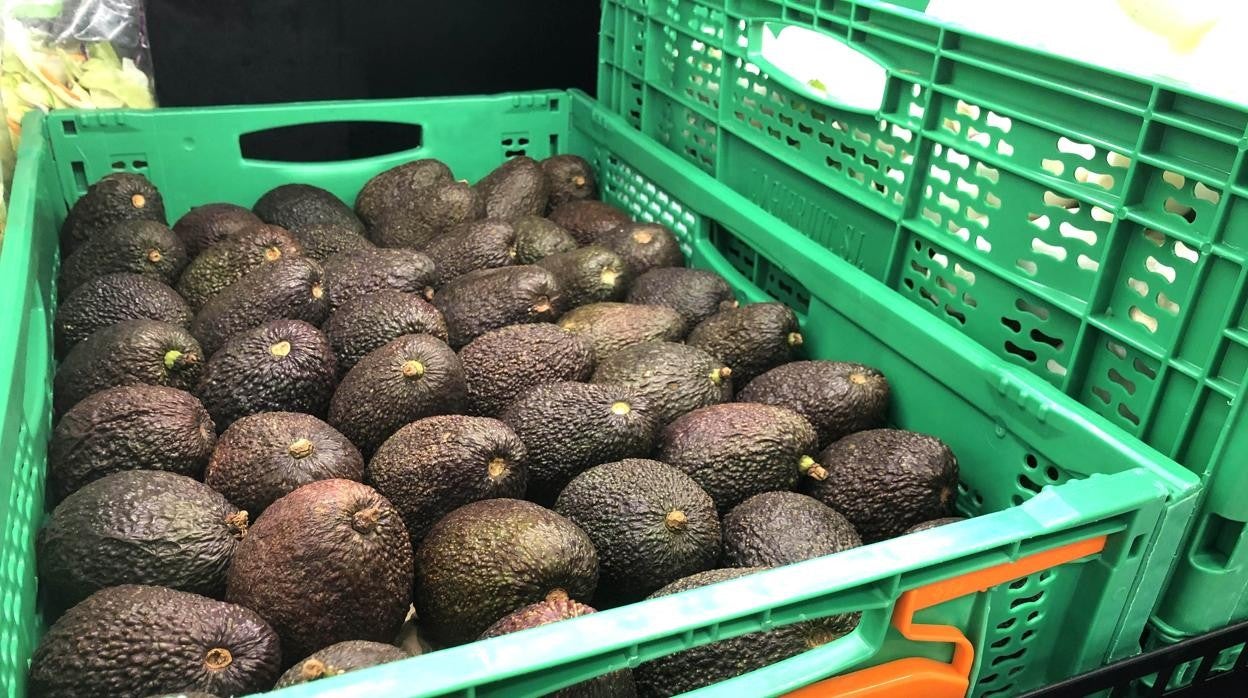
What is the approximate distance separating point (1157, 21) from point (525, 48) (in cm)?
220

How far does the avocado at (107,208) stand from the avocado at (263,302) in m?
0.44

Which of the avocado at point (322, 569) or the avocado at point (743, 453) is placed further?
the avocado at point (743, 453)

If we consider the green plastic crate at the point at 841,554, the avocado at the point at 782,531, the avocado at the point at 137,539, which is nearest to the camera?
the green plastic crate at the point at 841,554

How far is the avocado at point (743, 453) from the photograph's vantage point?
161 cm

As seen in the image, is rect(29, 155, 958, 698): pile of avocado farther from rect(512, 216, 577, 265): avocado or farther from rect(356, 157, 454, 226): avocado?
rect(356, 157, 454, 226): avocado

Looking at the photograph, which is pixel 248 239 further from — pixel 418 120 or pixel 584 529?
pixel 584 529

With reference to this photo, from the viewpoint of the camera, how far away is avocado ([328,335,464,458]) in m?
1.66

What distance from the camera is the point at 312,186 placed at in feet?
8.50

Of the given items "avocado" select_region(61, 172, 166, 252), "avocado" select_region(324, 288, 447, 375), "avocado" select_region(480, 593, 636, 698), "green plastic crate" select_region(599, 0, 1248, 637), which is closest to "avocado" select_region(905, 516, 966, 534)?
"green plastic crate" select_region(599, 0, 1248, 637)

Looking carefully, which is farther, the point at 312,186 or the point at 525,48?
the point at 525,48

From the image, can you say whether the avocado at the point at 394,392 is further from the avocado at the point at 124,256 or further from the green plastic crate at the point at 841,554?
the avocado at the point at 124,256

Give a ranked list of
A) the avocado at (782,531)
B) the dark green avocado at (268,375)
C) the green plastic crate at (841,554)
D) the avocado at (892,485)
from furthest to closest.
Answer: the dark green avocado at (268,375), the avocado at (892,485), the avocado at (782,531), the green plastic crate at (841,554)

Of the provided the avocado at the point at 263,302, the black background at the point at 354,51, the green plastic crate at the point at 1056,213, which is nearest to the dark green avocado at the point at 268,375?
the avocado at the point at 263,302

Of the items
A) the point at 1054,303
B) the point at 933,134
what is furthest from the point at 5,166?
the point at 1054,303
